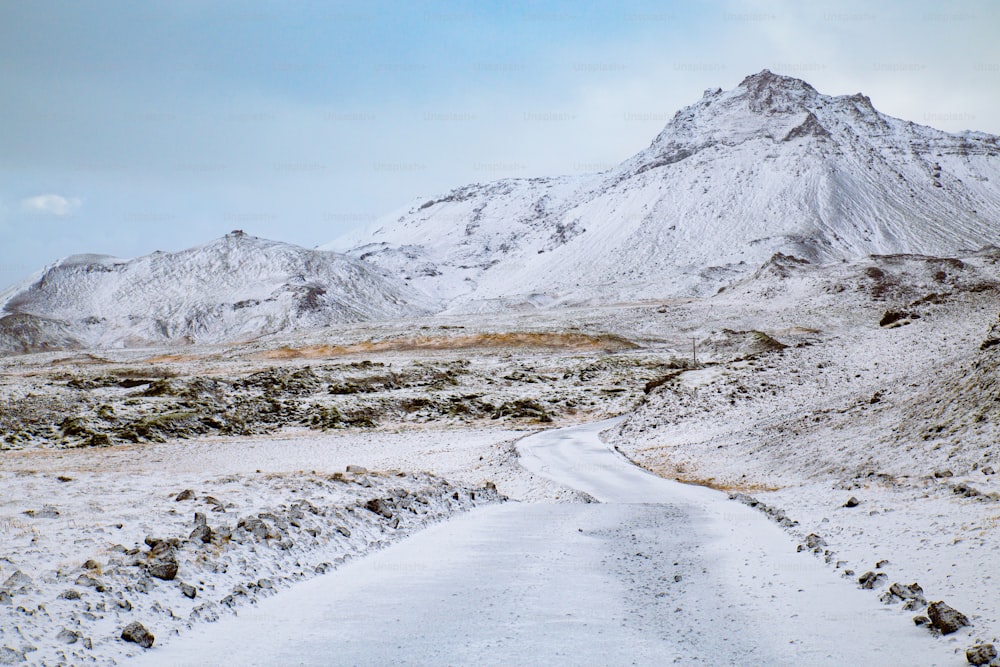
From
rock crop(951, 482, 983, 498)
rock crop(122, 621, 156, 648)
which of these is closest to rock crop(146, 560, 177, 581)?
rock crop(122, 621, 156, 648)

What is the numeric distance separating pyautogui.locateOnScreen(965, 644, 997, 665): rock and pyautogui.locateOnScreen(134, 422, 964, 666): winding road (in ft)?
0.67

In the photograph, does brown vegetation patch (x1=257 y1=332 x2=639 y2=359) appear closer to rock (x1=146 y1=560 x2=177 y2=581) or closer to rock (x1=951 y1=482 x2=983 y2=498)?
rock (x1=951 y1=482 x2=983 y2=498)

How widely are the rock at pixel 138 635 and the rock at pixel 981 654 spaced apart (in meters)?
6.96

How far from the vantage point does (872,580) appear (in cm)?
862

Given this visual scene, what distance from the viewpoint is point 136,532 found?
10086 mm

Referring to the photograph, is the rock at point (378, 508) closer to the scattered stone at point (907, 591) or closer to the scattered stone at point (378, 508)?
the scattered stone at point (378, 508)

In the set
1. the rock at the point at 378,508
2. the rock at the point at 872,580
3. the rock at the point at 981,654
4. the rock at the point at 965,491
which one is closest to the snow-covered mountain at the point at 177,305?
the rock at the point at 378,508

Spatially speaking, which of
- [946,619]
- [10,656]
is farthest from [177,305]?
[946,619]

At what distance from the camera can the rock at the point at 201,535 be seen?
374 inches

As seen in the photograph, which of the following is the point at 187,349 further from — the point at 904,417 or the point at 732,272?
the point at 732,272

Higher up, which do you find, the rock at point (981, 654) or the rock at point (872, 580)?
the rock at point (981, 654)

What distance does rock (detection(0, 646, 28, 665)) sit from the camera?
598cm

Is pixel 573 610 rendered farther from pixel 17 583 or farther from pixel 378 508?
pixel 378 508

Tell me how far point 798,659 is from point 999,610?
2016 mm
